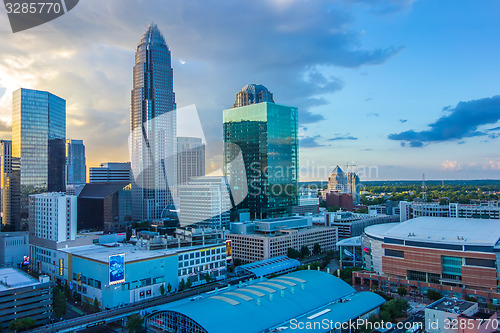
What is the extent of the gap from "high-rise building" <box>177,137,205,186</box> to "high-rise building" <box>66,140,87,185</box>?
206ft

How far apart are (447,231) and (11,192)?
322 ft

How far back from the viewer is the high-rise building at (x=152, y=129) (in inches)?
4483

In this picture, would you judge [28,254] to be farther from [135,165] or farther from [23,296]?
[135,165]

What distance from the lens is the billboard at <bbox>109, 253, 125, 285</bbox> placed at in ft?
134

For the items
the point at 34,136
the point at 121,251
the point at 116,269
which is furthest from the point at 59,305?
the point at 34,136

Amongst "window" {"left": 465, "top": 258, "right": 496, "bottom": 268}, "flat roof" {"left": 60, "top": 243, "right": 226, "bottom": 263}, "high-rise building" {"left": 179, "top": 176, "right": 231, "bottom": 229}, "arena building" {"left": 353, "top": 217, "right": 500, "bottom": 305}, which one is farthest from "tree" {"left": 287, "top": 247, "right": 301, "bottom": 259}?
"window" {"left": 465, "top": 258, "right": 496, "bottom": 268}

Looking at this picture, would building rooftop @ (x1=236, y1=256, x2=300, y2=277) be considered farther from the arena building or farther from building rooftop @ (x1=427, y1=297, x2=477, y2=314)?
building rooftop @ (x1=427, y1=297, x2=477, y2=314)

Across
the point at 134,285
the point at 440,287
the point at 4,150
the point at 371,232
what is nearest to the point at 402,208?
the point at 371,232

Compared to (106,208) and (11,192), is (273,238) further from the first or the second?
(11,192)

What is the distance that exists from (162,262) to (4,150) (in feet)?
256

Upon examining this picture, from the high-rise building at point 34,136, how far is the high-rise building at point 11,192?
148 centimetres

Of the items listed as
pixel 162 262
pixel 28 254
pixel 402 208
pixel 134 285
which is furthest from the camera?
pixel 402 208

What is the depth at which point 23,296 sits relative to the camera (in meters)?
35.3

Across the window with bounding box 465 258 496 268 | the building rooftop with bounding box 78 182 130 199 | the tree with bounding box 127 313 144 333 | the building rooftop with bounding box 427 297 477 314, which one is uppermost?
the building rooftop with bounding box 78 182 130 199
